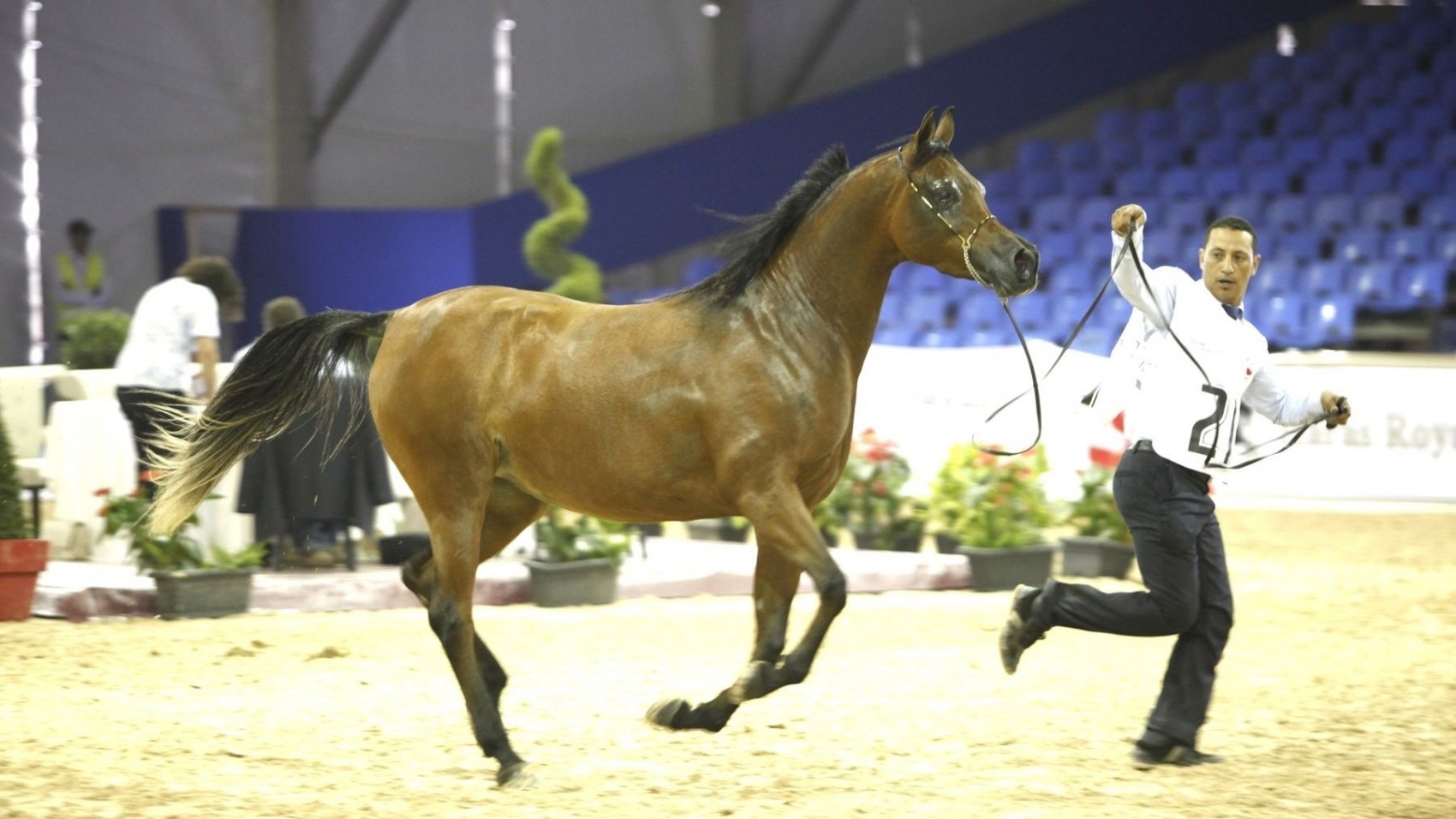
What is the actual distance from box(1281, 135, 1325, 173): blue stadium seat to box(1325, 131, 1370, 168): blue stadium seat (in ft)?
0.53

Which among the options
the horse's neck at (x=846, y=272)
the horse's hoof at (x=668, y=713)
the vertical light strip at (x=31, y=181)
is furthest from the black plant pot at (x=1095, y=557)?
the vertical light strip at (x=31, y=181)

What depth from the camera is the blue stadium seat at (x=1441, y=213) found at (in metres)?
15.7

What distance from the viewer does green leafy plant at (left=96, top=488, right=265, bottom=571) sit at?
807 centimetres

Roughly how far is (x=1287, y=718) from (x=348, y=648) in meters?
4.03

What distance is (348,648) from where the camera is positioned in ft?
23.9

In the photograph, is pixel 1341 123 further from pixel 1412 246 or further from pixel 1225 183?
pixel 1412 246

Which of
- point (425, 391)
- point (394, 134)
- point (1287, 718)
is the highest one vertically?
point (394, 134)

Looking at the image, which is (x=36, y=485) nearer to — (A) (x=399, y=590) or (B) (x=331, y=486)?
(B) (x=331, y=486)

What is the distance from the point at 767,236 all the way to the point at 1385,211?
12.9 metres

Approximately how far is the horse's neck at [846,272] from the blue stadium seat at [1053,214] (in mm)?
13394

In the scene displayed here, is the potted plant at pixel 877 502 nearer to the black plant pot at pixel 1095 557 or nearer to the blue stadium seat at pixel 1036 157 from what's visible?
the black plant pot at pixel 1095 557

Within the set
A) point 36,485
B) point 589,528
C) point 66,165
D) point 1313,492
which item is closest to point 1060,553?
point 589,528

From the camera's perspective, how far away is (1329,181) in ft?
55.6

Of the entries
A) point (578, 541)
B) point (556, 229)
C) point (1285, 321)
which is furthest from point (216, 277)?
point (1285, 321)
